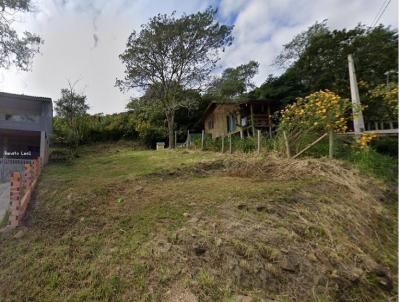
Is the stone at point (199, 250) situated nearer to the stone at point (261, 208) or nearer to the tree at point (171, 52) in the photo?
the stone at point (261, 208)

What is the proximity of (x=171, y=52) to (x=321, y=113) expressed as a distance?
12.2 m

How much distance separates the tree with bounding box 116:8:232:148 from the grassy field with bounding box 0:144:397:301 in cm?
1285

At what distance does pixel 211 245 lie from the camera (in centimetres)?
275

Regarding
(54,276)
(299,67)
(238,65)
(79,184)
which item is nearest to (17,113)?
(79,184)

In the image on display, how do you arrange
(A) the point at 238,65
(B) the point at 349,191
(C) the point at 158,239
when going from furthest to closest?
1. (A) the point at 238,65
2. (B) the point at 349,191
3. (C) the point at 158,239

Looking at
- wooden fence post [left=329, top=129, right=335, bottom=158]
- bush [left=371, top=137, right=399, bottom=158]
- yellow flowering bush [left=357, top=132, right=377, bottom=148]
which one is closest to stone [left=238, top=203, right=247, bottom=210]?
wooden fence post [left=329, top=129, right=335, bottom=158]

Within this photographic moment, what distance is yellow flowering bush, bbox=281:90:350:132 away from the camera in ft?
19.4

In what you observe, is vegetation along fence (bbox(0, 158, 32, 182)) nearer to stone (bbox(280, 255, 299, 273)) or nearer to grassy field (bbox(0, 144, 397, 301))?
grassy field (bbox(0, 144, 397, 301))

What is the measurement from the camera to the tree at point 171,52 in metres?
14.8

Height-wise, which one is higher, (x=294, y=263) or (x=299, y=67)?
(x=299, y=67)

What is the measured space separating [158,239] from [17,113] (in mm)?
15827

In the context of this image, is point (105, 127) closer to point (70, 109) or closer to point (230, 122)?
point (70, 109)

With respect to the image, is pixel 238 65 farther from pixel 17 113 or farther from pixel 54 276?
pixel 54 276

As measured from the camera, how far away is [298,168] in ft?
18.4
